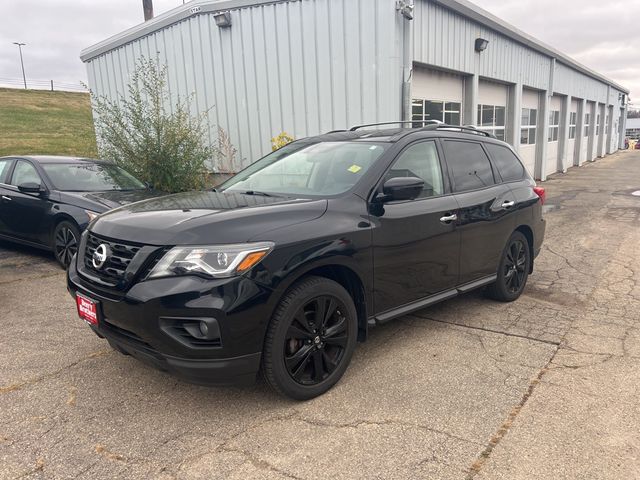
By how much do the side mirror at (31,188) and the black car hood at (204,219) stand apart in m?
3.71

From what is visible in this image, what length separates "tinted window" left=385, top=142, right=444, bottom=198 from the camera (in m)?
3.89

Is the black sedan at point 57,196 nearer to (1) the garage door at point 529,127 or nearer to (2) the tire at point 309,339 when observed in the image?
(2) the tire at point 309,339

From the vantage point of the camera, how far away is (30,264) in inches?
267

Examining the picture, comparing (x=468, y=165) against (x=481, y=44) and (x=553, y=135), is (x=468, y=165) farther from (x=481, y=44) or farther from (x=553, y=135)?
(x=553, y=135)

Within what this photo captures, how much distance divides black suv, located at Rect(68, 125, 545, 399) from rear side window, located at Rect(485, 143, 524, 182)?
0.42m

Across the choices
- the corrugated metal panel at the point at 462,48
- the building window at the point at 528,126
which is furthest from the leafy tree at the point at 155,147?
the building window at the point at 528,126

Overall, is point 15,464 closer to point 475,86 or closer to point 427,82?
point 427,82

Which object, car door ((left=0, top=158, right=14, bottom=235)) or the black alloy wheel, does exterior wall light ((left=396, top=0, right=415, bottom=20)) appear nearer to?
the black alloy wheel

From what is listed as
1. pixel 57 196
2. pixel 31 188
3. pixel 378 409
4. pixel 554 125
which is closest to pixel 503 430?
pixel 378 409

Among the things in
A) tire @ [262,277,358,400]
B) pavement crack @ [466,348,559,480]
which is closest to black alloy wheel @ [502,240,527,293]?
pavement crack @ [466,348,559,480]

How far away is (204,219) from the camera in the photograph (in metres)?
2.97

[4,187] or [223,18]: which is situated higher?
[223,18]

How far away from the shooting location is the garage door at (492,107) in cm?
1309

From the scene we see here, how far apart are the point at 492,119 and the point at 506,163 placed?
9594 millimetres
